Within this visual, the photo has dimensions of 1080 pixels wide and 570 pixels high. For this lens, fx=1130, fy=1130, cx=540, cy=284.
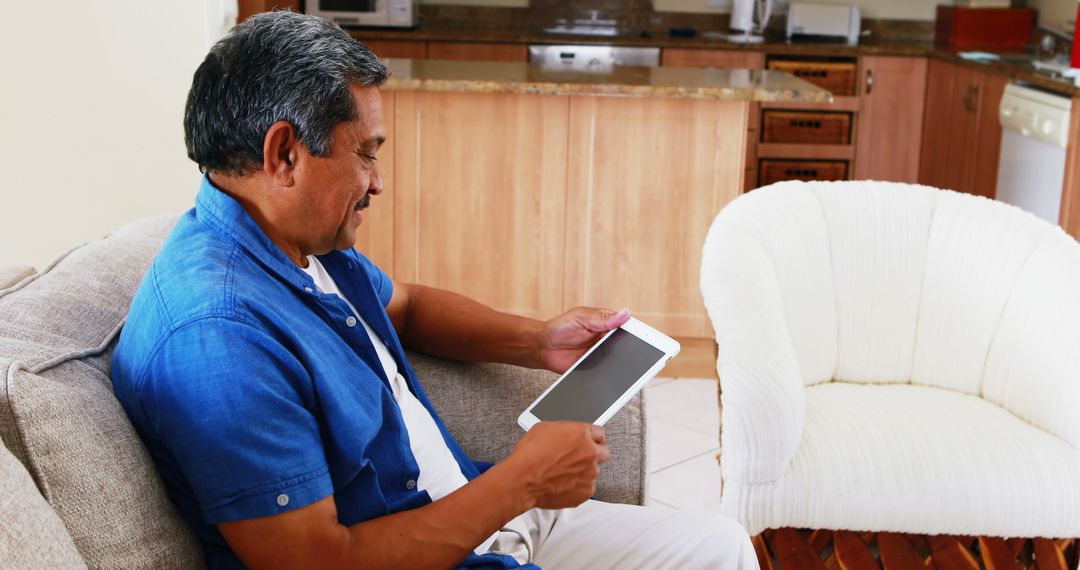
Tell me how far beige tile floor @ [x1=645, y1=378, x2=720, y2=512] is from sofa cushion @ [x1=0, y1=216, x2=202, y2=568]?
57.5 inches

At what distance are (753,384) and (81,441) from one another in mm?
1035

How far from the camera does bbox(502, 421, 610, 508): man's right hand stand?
1185 mm

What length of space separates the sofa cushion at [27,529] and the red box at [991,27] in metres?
5.36

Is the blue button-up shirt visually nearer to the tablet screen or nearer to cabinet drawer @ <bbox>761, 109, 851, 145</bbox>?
the tablet screen

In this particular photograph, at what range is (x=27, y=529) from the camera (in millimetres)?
875

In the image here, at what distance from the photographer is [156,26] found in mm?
2400

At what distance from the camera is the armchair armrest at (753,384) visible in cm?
174

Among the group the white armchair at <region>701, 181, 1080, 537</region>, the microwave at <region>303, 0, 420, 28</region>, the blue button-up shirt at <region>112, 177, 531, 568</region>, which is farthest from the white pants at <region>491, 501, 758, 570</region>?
the microwave at <region>303, 0, 420, 28</region>

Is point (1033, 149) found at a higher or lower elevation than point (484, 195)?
higher

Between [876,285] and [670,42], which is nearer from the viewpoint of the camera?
[876,285]

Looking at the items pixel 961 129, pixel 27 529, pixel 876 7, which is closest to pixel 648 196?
pixel 961 129

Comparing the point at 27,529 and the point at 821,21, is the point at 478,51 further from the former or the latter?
the point at 27,529

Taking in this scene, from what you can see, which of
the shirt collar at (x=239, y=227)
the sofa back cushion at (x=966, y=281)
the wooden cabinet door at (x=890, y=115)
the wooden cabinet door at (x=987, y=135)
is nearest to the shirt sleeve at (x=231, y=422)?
the shirt collar at (x=239, y=227)

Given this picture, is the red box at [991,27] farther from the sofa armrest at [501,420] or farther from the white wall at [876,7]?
the sofa armrest at [501,420]
